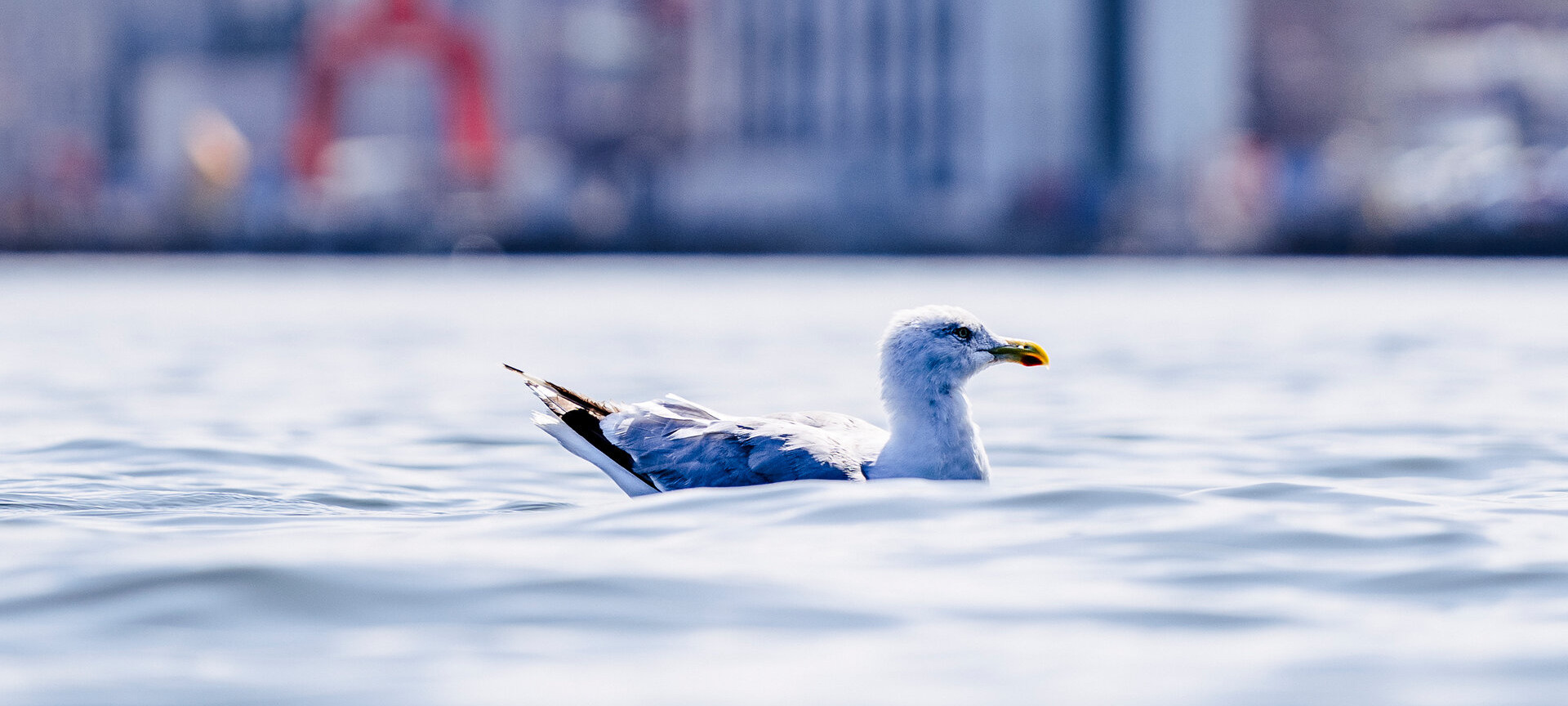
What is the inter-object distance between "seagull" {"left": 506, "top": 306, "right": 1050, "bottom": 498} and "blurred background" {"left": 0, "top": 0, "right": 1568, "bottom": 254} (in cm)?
4912

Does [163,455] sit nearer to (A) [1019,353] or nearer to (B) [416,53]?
(A) [1019,353]

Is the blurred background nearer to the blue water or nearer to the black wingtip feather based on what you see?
the blue water

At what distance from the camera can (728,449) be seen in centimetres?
758

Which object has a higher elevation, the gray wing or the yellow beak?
the yellow beak

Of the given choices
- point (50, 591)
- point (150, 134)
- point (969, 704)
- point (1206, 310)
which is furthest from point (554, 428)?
point (150, 134)

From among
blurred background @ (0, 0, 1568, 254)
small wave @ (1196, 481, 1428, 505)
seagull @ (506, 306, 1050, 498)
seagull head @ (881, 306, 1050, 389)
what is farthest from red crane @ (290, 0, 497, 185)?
small wave @ (1196, 481, 1428, 505)

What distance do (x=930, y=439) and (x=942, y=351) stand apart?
0.43m

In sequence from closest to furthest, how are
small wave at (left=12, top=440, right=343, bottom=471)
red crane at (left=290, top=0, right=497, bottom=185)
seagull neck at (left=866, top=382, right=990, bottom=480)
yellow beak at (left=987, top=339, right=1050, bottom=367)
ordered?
seagull neck at (left=866, top=382, right=990, bottom=480) < yellow beak at (left=987, top=339, right=1050, bottom=367) < small wave at (left=12, top=440, right=343, bottom=471) < red crane at (left=290, top=0, right=497, bottom=185)

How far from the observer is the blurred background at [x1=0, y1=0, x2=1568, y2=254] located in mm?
63188

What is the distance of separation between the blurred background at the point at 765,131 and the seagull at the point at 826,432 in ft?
161

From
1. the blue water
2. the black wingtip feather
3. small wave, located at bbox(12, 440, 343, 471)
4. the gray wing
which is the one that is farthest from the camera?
small wave, located at bbox(12, 440, 343, 471)

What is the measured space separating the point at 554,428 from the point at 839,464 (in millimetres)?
1370

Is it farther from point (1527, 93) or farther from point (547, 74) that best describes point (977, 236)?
point (1527, 93)

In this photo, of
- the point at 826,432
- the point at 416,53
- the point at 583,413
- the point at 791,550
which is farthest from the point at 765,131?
the point at 791,550
